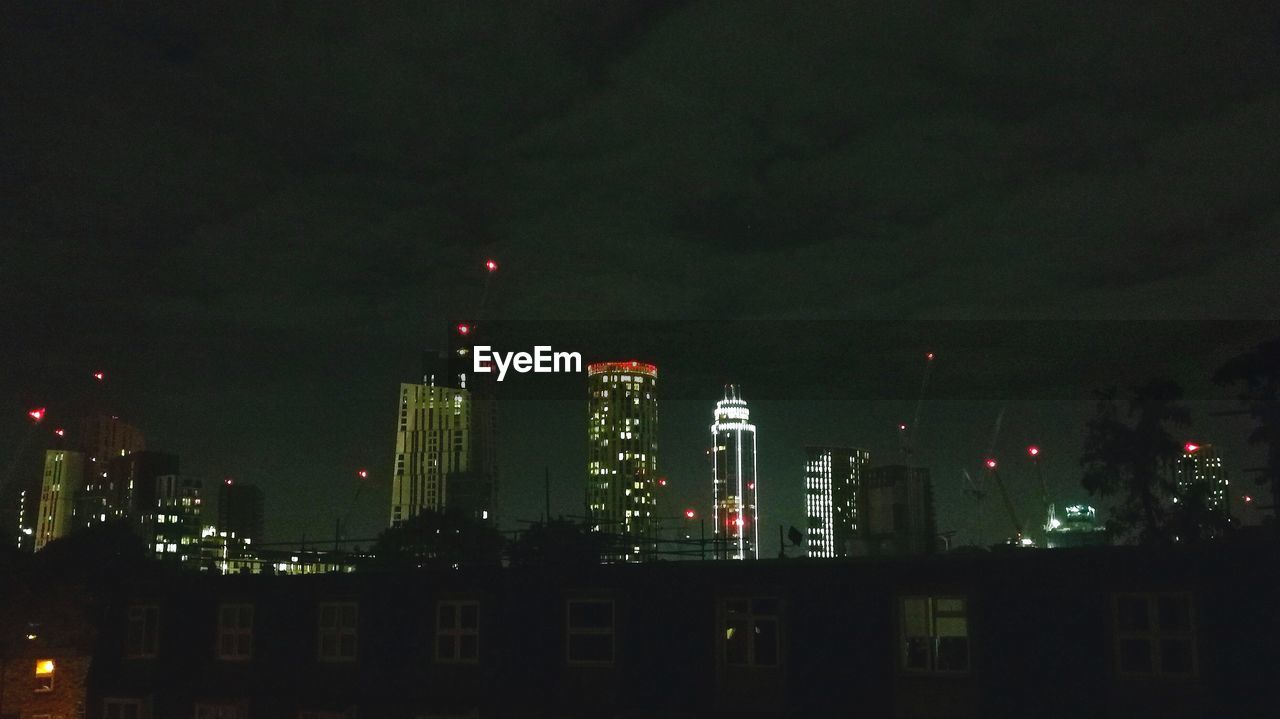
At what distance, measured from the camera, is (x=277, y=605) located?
98.6ft

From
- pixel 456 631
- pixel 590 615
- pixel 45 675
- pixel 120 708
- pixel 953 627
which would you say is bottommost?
pixel 45 675

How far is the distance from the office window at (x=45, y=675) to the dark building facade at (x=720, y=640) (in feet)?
50.8

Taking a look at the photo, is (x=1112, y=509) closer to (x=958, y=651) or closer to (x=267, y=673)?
(x=958, y=651)

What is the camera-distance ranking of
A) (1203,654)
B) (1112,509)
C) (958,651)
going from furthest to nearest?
(1112,509) → (958,651) → (1203,654)

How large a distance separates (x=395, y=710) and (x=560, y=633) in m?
4.80

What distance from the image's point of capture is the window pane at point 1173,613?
21.8m

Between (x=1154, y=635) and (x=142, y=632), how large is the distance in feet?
85.1

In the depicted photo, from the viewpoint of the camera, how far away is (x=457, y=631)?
91.8 feet

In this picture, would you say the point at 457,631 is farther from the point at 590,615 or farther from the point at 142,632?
the point at 142,632

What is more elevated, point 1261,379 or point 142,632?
point 1261,379

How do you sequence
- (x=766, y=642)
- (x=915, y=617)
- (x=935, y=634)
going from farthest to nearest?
(x=766, y=642)
(x=915, y=617)
(x=935, y=634)

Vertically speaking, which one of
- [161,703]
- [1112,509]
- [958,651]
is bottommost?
[161,703]

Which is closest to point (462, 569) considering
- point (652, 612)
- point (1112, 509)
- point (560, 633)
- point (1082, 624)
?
point (560, 633)

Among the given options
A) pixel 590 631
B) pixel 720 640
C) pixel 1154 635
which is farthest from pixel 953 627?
pixel 590 631
